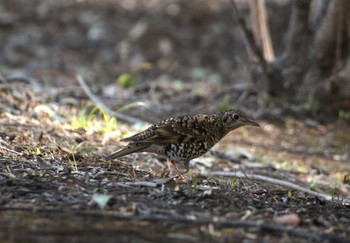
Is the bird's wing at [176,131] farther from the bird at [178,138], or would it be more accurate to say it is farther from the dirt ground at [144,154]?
the dirt ground at [144,154]

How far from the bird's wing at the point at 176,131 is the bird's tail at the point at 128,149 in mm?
55

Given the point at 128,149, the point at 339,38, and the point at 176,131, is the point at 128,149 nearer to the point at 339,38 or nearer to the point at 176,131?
the point at 176,131

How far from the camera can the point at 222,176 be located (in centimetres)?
697

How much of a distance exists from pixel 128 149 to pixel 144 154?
147 centimetres

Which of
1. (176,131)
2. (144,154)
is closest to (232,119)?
(176,131)

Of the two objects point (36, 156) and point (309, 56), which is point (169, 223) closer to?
point (36, 156)

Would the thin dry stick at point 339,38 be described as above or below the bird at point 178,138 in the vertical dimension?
above

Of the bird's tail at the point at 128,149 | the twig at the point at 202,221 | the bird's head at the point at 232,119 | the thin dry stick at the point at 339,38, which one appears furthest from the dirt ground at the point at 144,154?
the thin dry stick at the point at 339,38

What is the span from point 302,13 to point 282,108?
162cm

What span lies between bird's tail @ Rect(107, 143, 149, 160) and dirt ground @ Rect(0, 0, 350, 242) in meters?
0.12

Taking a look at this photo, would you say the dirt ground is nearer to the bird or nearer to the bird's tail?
the bird's tail

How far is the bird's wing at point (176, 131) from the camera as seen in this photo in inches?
241

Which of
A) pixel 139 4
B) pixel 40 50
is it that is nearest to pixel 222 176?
pixel 40 50

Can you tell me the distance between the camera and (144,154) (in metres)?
7.47
